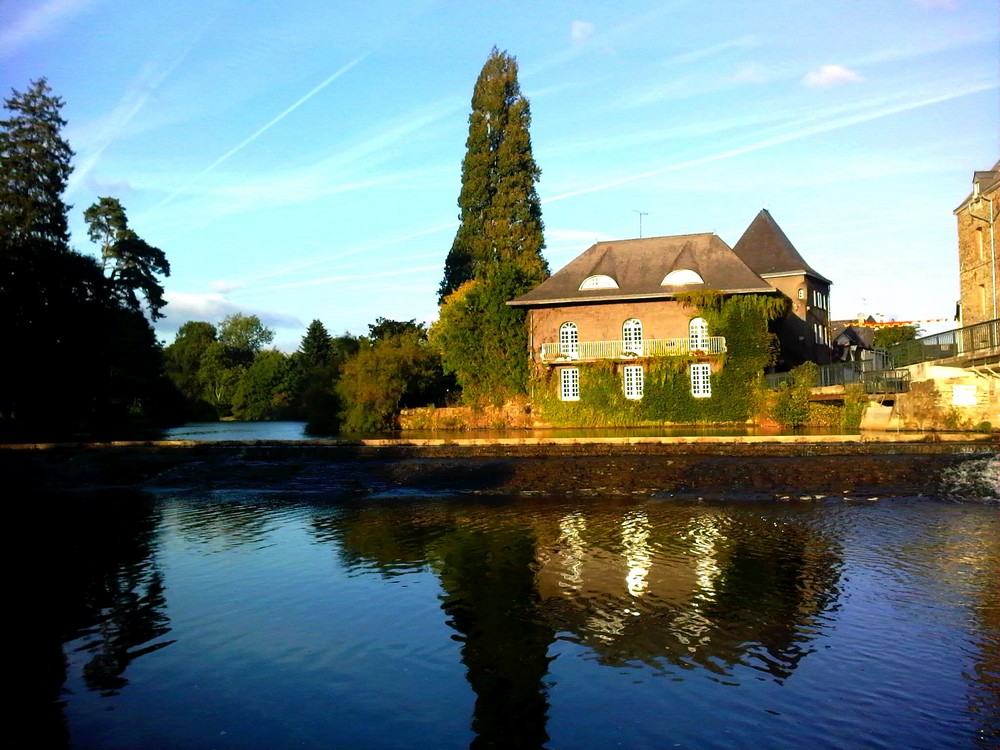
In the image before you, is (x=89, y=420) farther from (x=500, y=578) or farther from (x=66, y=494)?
(x=500, y=578)

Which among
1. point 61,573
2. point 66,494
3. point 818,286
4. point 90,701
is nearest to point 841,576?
point 90,701

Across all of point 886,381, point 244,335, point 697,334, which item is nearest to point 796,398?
point 886,381

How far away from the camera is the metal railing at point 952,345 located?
25.3 m

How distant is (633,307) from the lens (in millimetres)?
42688

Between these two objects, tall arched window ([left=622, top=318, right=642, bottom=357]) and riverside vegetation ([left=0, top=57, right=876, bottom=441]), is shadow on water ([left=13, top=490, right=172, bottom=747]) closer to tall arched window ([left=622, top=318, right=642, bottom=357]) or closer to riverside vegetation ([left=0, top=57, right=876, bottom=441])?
riverside vegetation ([left=0, top=57, right=876, bottom=441])

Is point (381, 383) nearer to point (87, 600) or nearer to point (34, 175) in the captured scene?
point (34, 175)

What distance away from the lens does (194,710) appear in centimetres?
649

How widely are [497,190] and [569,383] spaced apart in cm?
2093

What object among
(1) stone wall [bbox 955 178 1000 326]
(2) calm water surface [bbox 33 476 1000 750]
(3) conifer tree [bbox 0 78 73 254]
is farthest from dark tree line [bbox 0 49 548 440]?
(2) calm water surface [bbox 33 476 1000 750]

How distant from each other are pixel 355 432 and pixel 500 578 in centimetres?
3558

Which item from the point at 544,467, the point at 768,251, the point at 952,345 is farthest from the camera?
the point at 768,251

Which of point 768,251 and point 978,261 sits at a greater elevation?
point 768,251

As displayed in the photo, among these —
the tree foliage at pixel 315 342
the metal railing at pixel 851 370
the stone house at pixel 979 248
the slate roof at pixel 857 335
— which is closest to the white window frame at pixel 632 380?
the metal railing at pixel 851 370

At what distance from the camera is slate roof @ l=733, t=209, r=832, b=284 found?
51.5m
